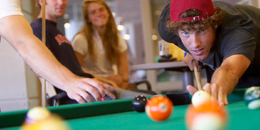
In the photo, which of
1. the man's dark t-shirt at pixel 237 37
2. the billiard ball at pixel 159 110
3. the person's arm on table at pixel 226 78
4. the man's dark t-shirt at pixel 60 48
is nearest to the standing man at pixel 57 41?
the man's dark t-shirt at pixel 60 48

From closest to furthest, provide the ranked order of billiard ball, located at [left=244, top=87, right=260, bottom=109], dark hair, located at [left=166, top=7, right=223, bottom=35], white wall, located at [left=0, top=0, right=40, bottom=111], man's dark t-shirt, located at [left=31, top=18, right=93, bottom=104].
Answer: billiard ball, located at [left=244, top=87, right=260, bottom=109]
dark hair, located at [left=166, top=7, right=223, bottom=35]
man's dark t-shirt, located at [left=31, top=18, right=93, bottom=104]
white wall, located at [left=0, top=0, right=40, bottom=111]

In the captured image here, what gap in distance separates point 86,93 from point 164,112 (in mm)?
397

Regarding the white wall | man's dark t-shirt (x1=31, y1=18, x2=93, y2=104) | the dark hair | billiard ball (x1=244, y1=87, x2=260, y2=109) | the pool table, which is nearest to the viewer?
the pool table

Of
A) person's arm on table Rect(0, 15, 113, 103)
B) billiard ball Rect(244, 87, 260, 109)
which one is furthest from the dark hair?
person's arm on table Rect(0, 15, 113, 103)

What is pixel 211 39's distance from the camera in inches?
72.0

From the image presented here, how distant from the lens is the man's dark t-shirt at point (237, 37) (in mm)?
1607

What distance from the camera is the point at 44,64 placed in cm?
133

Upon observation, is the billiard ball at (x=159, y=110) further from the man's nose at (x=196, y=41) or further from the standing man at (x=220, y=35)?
the man's nose at (x=196, y=41)

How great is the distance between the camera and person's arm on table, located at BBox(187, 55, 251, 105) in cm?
137

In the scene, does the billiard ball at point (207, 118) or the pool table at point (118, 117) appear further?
the pool table at point (118, 117)

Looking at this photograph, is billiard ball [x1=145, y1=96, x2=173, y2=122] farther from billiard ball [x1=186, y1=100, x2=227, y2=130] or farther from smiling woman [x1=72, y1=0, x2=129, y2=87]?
smiling woman [x1=72, y1=0, x2=129, y2=87]

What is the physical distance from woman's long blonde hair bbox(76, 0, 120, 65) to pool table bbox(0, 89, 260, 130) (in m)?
2.08

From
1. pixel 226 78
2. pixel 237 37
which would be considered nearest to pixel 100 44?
pixel 237 37

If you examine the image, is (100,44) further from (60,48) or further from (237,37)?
(237,37)
